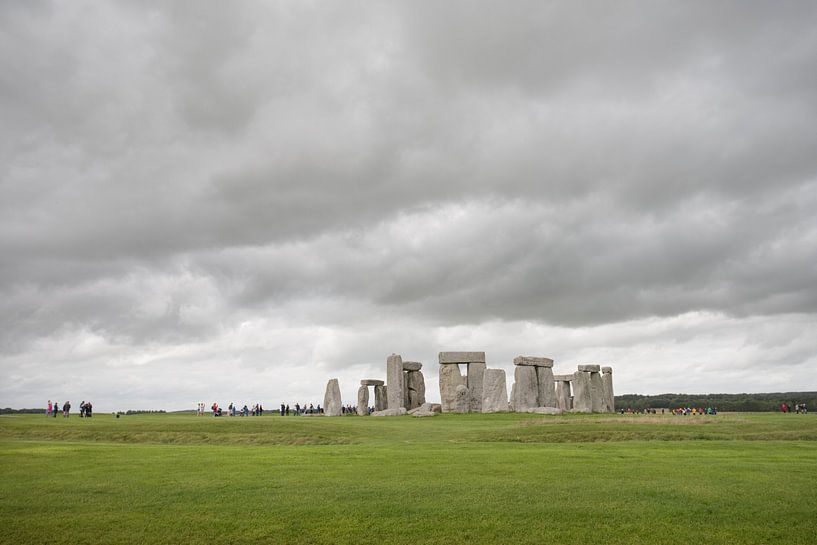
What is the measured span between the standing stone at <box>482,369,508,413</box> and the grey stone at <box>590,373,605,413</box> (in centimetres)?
726

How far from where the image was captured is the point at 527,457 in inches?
586

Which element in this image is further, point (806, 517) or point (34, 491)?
point (34, 491)

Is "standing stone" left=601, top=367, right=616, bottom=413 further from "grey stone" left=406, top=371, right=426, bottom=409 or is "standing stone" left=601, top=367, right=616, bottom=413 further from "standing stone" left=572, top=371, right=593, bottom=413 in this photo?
"grey stone" left=406, top=371, right=426, bottom=409

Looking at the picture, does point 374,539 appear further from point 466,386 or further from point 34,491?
point 466,386

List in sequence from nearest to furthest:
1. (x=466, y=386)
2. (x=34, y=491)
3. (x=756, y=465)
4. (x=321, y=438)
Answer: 1. (x=34, y=491)
2. (x=756, y=465)
3. (x=321, y=438)
4. (x=466, y=386)

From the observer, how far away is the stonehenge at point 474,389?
39125mm

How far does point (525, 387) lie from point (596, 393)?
6.08 meters

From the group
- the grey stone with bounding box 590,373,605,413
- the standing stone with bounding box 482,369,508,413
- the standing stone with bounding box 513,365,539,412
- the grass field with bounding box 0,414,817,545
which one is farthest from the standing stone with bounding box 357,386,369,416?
the grass field with bounding box 0,414,817,545

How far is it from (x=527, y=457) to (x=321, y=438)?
31.7 feet

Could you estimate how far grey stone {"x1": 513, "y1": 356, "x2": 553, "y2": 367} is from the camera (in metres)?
40.8

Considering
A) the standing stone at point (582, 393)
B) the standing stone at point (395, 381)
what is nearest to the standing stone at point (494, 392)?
the standing stone at point (395, 381)

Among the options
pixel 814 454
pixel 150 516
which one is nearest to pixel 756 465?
pixel 814 454

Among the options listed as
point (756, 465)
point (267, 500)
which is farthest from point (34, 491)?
point (756, 465)

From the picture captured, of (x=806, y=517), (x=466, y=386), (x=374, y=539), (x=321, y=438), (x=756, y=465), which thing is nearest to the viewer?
(x=374, y=539)
